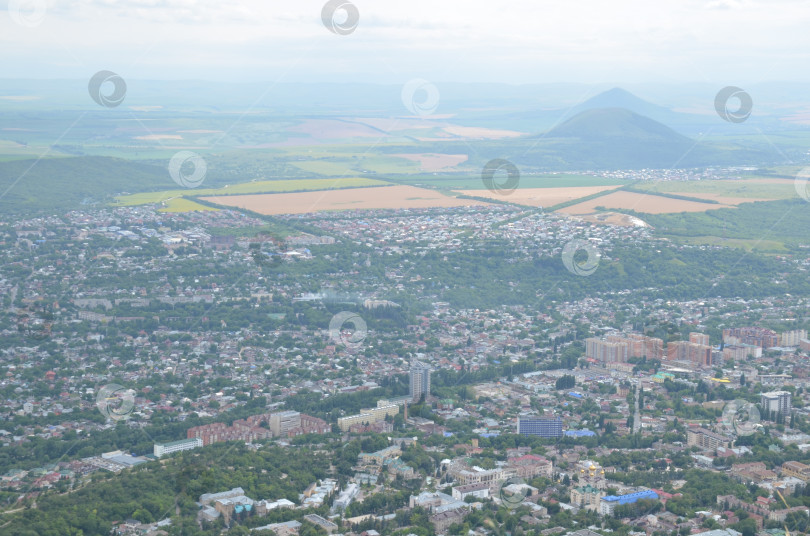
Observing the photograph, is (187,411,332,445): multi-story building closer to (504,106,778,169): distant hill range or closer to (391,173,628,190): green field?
(391,173,628,190): green field

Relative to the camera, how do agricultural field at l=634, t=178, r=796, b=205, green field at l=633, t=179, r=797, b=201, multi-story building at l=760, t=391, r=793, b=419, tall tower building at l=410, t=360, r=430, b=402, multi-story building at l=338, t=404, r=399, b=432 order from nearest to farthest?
1. multi-story building at l=338, t=404, r=399, b=432
2. multi-story building at l=760, t=391, r=793, b=419
3. tall tower building at l=410, t=360, r=430, b=402
4. agricultural field at l=634, t=178, r=796, b=205
5. green field at l=633, t=179, r=797, b=201

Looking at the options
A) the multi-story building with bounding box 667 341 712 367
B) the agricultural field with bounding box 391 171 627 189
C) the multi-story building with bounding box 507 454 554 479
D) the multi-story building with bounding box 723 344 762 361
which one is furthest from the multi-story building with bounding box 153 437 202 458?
the agricultural field with bounding box 391 171 627 189

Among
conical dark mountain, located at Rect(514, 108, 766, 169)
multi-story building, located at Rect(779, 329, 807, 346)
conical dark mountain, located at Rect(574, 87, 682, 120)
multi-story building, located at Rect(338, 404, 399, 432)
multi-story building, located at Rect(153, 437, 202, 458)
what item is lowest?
multi-story building, located at Rect(153, 437, 202, 458)

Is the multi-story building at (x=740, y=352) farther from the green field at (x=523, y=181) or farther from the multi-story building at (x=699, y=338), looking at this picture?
the green field at (x=523, y=181)

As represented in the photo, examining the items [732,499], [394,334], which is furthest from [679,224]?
[732,499]

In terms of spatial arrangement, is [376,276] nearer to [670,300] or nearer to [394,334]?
[394,334]

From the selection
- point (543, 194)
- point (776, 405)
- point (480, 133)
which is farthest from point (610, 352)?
point (480, 133)
